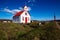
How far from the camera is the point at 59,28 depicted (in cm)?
664

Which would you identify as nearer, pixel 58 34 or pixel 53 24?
pixel 58 34

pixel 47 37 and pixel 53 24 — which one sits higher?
pixel 53 24

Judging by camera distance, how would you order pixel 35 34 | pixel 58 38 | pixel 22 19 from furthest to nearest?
1. pixel 22 19
2. pixel 35 34
3. pixel 58 38

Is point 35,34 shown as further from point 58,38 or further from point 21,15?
point 21,15

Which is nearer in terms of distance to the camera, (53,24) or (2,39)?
(53,24)

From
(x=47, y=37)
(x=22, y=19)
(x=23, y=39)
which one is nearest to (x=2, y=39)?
(x=23, y=39)

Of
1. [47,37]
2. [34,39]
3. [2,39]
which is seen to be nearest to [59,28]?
[47,37]

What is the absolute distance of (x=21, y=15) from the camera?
113 ft

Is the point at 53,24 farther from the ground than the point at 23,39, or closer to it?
farther from the ground

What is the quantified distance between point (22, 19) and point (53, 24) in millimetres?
27173

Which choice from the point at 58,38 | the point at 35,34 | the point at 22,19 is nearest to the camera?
the point at 58,38

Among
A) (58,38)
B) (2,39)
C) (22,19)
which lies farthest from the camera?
(22,19)

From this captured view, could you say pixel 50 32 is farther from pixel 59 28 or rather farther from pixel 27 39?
pixel 27 39

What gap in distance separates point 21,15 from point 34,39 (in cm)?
2837
